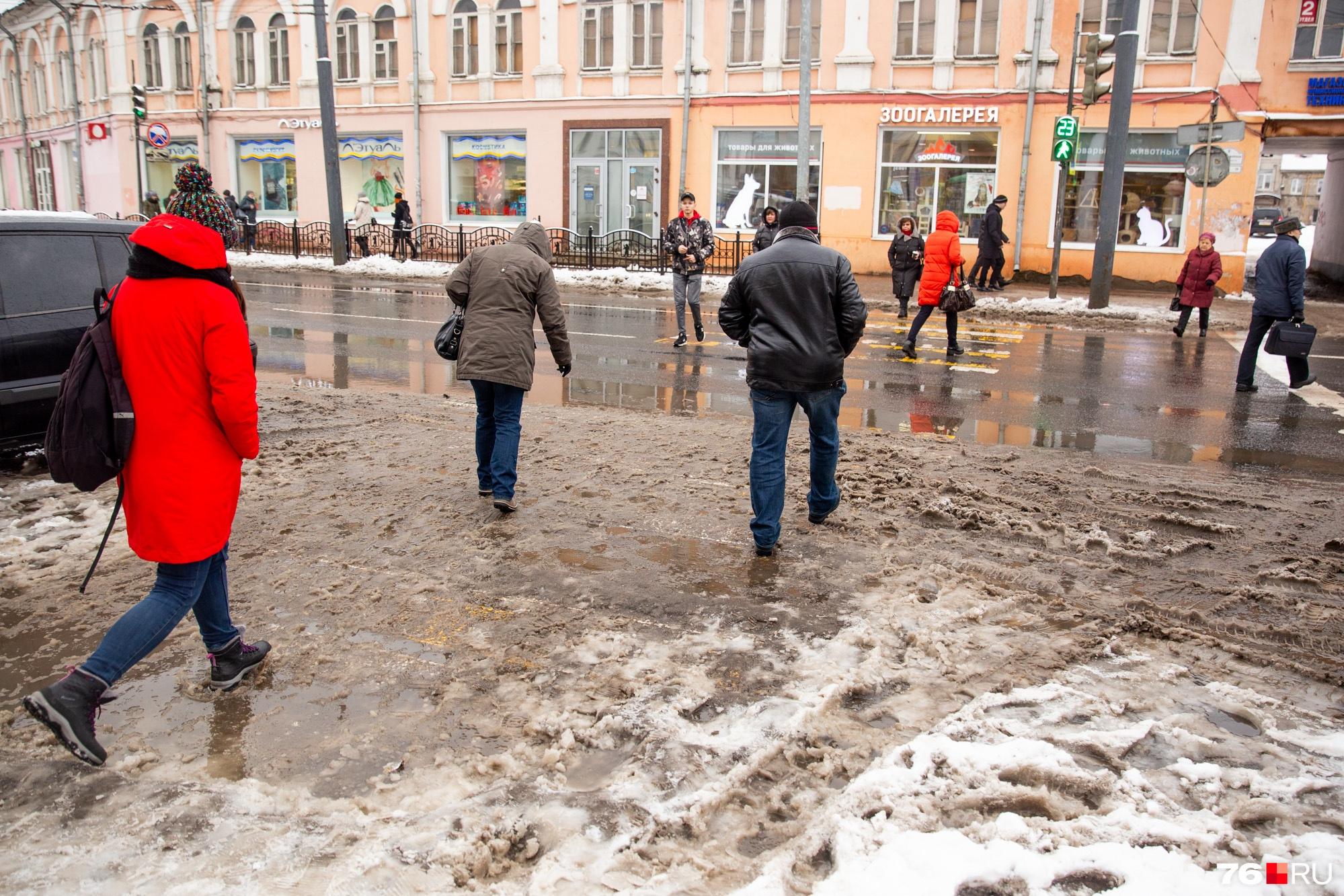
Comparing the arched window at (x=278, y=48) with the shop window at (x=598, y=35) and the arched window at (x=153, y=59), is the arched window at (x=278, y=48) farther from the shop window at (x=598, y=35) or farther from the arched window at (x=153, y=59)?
the shop window at (x=598, y=35)

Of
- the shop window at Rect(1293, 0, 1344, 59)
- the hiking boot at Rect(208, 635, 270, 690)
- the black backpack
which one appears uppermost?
the shop window at Rect(1293, 0, 1344, 59)

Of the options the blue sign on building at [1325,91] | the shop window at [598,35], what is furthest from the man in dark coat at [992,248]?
the shop window at [598,35]

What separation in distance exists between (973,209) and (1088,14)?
520 cm

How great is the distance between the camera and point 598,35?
91.2 feet

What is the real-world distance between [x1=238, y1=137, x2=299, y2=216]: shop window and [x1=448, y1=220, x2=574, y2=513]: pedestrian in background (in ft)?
98.9

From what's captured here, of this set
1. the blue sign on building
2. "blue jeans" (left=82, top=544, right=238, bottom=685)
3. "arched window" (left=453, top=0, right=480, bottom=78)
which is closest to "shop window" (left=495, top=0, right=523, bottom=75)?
"arched window" (left=453, top=0, right=480, bottom=78)

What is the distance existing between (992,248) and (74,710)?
70.1 feet

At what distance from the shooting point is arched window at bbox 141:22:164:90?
35188 millimetres

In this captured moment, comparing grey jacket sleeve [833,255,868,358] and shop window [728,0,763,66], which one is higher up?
shop window [728,0,763,66]

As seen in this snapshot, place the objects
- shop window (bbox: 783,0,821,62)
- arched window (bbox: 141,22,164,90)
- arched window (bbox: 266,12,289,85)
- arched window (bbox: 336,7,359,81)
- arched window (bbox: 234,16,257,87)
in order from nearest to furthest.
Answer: shop window (bbox: 783,0,821,62), arched window (bbox: 336,7,359,81), arched window (bbox: 266,12,289,85), arched window (bbox: 234,16,257,87), arched window (bbox: 141,22,164,90)

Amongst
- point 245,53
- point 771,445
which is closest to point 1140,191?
point 771,445

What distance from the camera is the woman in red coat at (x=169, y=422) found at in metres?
3.32

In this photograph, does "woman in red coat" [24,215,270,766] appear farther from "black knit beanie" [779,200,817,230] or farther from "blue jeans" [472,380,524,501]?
"black knit beanie" [779,200,817,230]

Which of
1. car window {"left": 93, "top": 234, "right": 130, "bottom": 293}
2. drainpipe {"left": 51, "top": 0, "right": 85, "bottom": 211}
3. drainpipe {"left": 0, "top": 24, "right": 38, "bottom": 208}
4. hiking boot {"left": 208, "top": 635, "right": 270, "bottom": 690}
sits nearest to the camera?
hiking boot {"left": 208, "top": 635, "right": 270, "bottom": 690}
